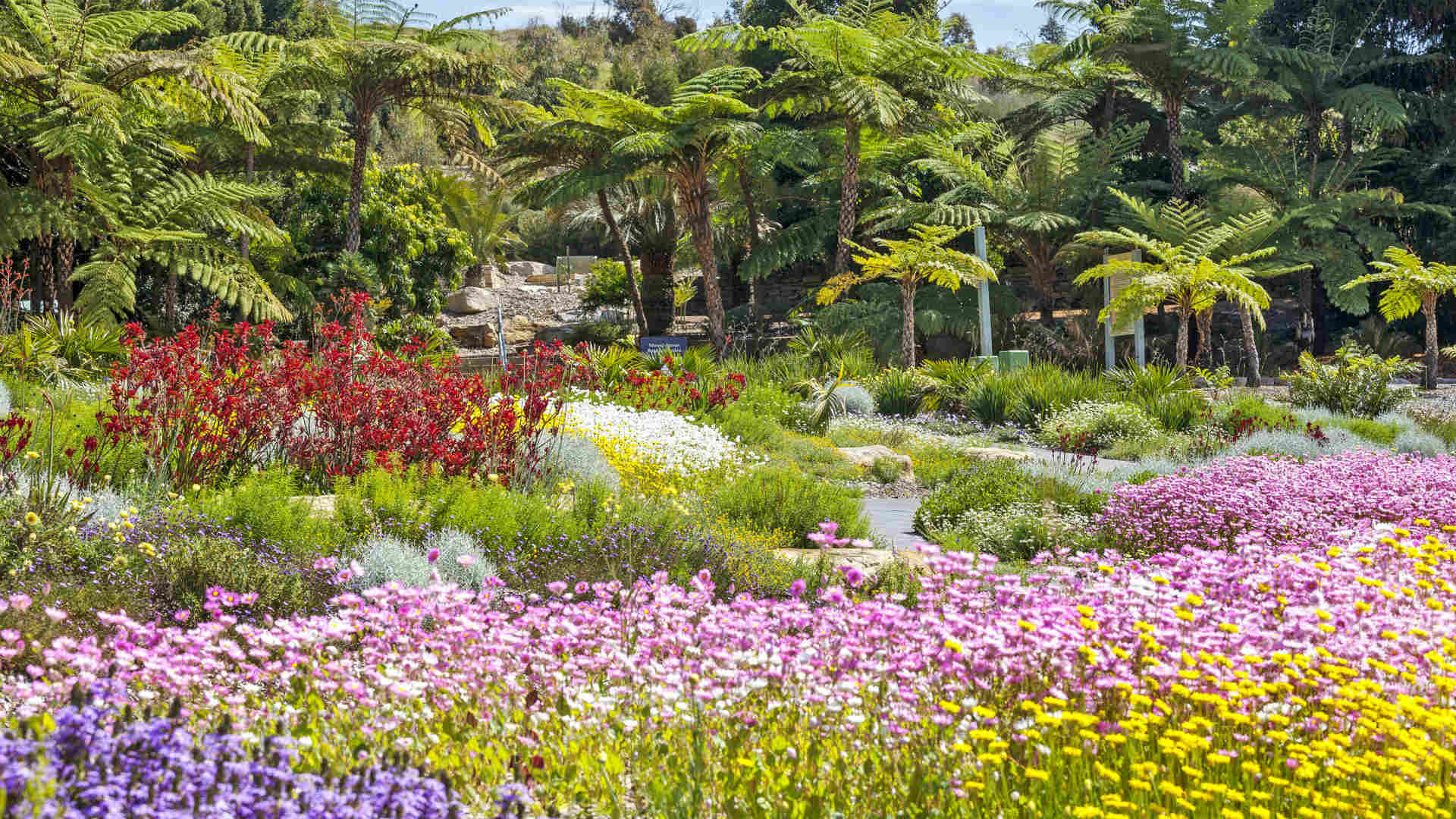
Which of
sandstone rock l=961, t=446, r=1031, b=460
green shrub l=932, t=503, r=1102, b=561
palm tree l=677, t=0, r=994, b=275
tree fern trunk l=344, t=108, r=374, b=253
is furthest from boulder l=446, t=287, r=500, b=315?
green shrub l=932, t=503, r=1102, b=561

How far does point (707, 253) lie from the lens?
1897 centimetres

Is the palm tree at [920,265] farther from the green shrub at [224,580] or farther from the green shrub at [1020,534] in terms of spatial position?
the green shrub at [224,580]

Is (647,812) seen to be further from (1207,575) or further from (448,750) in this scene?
(1207,575)

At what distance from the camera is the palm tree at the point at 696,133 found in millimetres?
17734

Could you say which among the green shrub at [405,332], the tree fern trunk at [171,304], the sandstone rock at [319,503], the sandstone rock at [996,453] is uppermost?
the tree fern trunk at [171,304]

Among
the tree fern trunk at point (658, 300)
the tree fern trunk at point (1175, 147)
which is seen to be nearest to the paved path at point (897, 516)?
the tree fern trunk at point (1175, 147)

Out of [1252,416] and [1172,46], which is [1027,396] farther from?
[1172,46]

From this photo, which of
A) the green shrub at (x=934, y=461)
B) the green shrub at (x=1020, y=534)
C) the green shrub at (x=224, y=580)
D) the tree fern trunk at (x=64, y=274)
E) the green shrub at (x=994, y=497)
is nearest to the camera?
the green shrub at (x=224, y=580)

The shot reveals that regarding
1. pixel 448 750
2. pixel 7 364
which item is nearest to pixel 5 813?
pixel 448 750

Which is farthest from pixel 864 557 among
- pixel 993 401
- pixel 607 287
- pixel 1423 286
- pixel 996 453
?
pixel 607 287

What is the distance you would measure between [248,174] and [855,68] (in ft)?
31.5

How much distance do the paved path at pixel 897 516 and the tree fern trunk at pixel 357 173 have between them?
11392mm

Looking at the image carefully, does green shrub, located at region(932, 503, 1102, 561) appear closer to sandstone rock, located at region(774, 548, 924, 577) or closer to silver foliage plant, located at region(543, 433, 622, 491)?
sandstone rock, located at region(774, 548, 924, 577)

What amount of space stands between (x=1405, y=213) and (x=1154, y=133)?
5.29 meters
